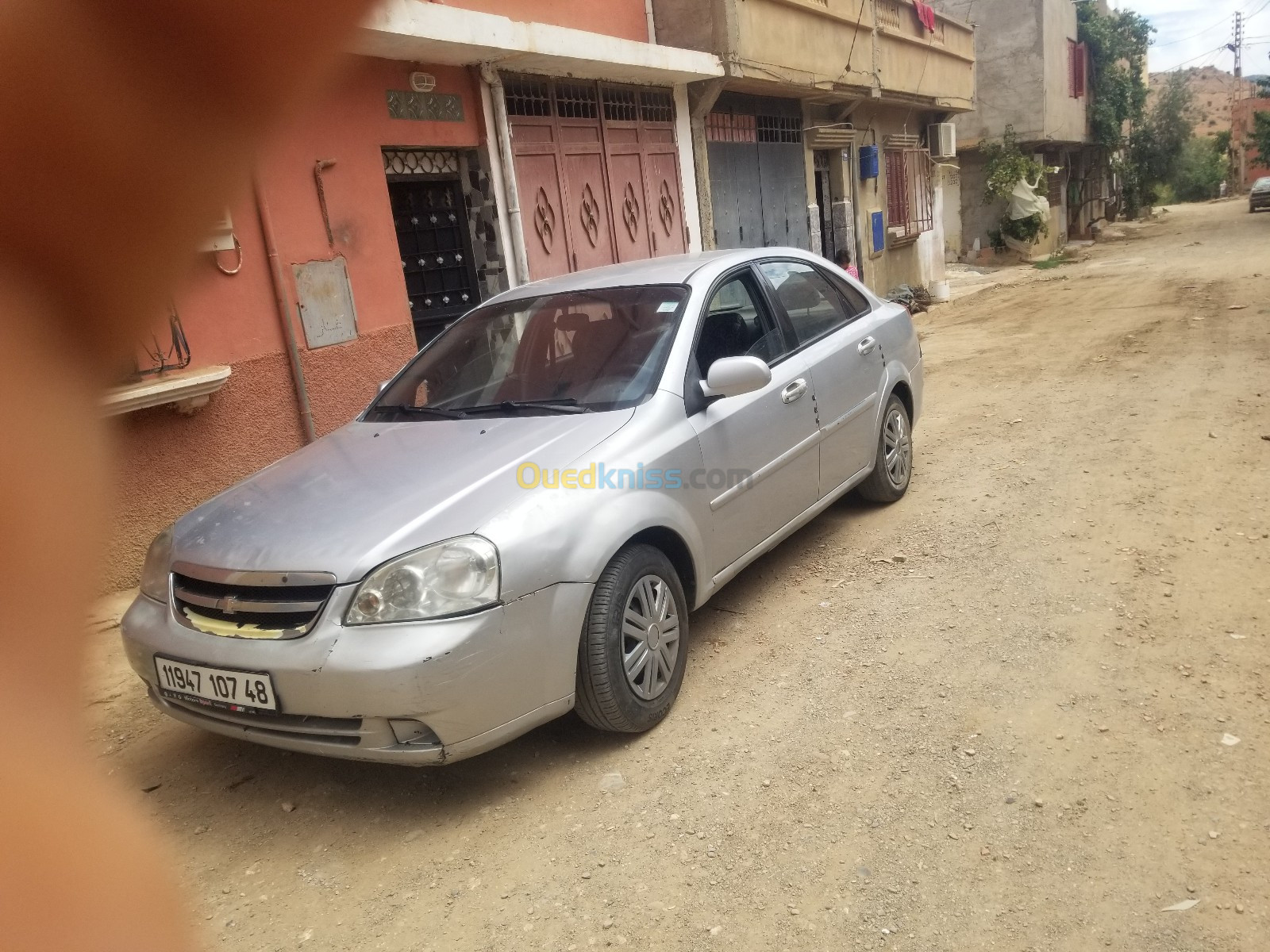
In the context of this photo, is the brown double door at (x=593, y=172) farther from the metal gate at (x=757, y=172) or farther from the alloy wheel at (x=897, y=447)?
the alloy wheel at (x=897, y=447)

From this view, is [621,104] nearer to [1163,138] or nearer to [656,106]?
[656,106]

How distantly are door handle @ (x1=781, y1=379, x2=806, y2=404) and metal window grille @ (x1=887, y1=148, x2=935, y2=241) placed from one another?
41.0 feet

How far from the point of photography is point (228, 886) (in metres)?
2.57

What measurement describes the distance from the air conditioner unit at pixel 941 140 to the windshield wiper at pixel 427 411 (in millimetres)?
16348

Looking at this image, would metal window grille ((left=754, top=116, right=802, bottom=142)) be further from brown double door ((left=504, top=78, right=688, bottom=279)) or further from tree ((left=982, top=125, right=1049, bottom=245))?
tree ((left=982, top=125, right=1049, bottom=245))

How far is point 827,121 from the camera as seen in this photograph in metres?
13.4

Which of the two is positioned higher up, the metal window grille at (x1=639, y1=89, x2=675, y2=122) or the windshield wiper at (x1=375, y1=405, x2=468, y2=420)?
the metal window grille at (x1=639, y1=89, x2=675, y2=122)

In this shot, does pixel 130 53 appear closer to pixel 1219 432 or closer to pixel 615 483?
pixel 615 483

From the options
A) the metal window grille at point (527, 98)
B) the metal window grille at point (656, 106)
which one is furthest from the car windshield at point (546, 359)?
the metal window grille at point (656, 106)

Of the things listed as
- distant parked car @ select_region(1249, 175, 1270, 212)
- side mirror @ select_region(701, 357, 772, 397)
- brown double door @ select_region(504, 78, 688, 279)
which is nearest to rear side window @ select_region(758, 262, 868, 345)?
side mirror @ select_region(701, 357, 772, 397)

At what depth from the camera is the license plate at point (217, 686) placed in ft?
8.48

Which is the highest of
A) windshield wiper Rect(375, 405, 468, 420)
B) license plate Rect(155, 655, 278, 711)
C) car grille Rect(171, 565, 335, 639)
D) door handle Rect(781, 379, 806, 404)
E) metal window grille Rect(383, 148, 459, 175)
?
metal window grille Rect(383, 148, 459, 175)

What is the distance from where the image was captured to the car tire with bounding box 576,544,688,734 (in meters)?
2.85

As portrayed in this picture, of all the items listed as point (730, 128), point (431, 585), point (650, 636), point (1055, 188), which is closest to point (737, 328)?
point (650, 636)
